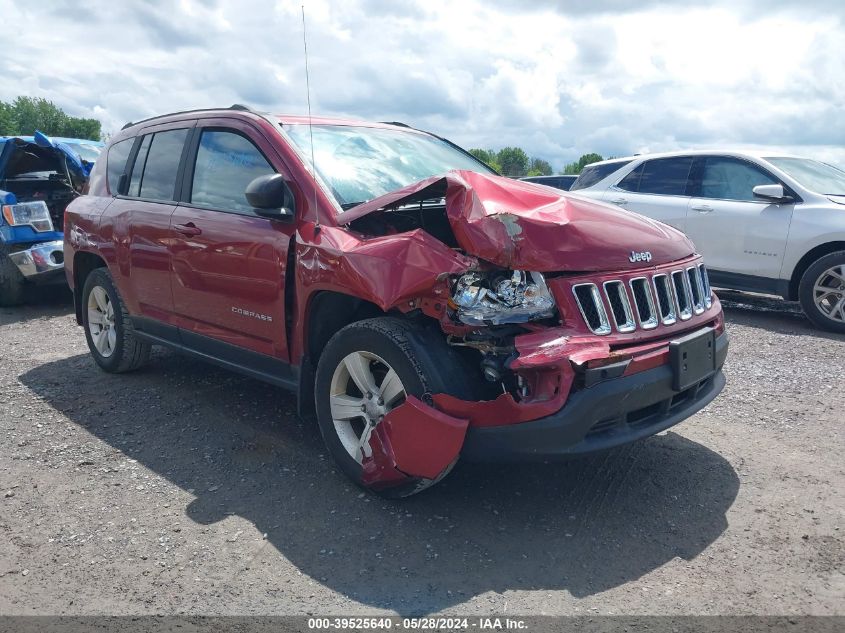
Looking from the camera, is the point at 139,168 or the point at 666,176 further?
the point at 666,176

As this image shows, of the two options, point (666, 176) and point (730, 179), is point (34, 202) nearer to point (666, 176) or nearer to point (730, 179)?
point (666, 176)

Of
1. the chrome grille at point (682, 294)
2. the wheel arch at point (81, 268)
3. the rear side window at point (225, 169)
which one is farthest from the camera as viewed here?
the wheel arch at point (81, 268)

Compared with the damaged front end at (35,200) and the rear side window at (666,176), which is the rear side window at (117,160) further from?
the rear side window at (666,176)

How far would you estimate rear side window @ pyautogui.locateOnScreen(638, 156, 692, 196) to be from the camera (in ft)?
27.1

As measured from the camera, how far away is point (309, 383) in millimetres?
3943

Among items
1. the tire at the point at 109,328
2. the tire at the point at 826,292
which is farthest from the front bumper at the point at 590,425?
the tire at the point at 826,292

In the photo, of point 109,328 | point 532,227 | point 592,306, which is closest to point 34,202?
point 109,328

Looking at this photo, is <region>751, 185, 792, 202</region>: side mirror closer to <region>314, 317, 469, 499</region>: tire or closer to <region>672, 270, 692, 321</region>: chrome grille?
<region>672, 270, 692, 321</region>: chrome grille

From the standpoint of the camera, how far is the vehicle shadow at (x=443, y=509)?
9.90 ft

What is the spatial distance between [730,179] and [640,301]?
5275 millimetres

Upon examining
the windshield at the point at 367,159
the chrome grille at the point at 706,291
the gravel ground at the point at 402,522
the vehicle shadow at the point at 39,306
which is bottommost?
the vehicle shadow at the point at 39,306

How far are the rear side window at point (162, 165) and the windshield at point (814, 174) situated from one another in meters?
6.00

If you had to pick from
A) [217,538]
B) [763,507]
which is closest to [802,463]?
[763,507]

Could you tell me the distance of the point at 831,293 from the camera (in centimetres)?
695
